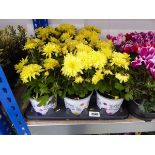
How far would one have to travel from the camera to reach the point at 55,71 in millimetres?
793

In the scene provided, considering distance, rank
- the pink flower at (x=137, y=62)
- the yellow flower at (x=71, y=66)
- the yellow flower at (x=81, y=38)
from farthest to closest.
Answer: the yellow flower at (x=81, y=38) → the pink flower at (x=137, y=62) → the yellow flower at (x=71, y=66)

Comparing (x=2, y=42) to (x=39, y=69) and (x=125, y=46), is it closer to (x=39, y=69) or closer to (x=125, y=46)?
(x=39, y=69)

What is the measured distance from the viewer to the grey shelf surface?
0.85 m

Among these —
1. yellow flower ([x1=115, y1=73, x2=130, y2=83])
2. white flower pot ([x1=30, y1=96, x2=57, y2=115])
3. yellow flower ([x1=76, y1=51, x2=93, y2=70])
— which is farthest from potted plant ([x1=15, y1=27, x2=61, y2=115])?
yellow flower ([x1=115, y1=73, x2=130, y2=83])

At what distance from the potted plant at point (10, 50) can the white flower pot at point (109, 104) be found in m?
0.39

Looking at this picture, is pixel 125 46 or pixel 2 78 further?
pixel 125 46

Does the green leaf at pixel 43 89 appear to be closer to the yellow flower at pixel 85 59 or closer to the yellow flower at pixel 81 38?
the yellow flower at pixel 85 59

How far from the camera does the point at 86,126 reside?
2.80 feet

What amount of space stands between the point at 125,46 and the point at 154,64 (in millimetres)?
179

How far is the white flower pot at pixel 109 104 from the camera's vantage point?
2.64ft

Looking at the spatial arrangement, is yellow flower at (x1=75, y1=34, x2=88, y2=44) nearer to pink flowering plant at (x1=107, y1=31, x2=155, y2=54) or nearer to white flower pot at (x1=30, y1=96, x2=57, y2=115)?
pink flowering plant at (x1=107, y1=31, x2=155, y2=54)

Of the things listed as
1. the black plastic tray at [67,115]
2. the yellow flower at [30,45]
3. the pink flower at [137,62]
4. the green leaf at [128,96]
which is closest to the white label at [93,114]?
the black plastic tray at [67,115]
